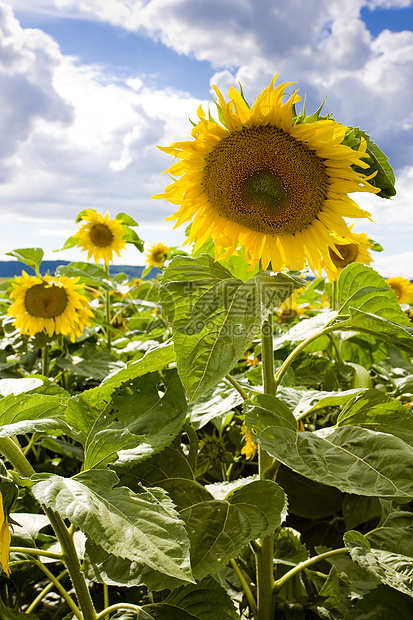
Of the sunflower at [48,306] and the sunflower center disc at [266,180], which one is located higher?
the sunflower center disc at [266,180]

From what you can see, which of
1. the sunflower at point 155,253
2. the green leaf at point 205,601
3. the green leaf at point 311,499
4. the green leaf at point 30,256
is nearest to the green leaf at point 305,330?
the green leaf at point 311,499

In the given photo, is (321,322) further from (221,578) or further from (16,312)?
(16,312)

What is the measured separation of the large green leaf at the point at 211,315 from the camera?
2.46ft

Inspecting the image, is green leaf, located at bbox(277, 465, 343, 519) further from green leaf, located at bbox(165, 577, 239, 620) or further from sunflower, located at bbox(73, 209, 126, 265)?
sunflower, located at bbox(73, 209, 126, 265)

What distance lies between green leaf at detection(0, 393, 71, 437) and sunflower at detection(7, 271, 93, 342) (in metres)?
1.41

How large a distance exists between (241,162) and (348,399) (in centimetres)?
53

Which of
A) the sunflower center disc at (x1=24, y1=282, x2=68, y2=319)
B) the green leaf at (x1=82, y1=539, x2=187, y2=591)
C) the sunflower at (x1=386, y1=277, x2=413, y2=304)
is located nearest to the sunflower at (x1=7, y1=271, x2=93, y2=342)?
the sunflower center disc at (x1=24, y1=282, x2=68, y2=319)

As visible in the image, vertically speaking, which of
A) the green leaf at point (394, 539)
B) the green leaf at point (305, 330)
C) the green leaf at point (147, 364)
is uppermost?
the green leaf at point (305, 330)

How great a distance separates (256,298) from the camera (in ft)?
2.60

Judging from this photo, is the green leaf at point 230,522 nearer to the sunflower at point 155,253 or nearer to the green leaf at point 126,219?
the green leaf at point 126,219

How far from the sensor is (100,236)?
2.99 meters

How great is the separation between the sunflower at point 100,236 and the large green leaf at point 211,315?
2.23 meters

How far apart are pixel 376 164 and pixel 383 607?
83 cm

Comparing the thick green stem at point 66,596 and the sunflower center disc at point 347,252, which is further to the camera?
the sunflower center disc at point 347,252
